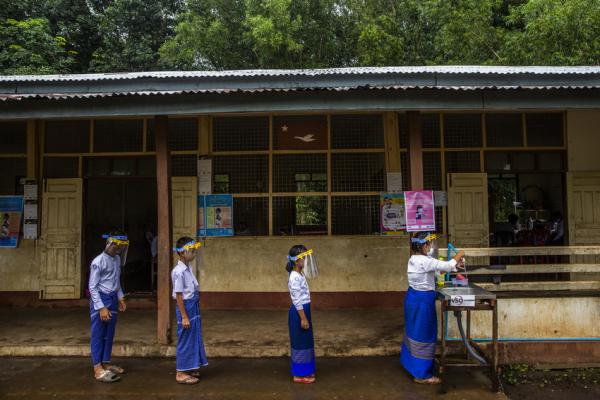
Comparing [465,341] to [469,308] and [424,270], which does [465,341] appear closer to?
[469,308]

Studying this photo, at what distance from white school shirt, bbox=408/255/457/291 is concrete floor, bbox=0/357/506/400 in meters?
0.97

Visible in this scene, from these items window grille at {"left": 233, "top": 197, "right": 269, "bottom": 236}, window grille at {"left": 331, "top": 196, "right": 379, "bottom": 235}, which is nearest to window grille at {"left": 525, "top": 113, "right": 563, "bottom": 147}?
window grille at {"left": 331, "top": 196, "right": 379, "bottom": 235}

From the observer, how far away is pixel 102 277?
461 cm

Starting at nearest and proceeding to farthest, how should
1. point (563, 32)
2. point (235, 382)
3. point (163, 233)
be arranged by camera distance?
point (235, 382) → point (163, 233) → point (563, 32)

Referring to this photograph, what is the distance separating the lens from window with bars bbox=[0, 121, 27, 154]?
746 centimetres

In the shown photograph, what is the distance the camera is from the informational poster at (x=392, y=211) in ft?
23.1

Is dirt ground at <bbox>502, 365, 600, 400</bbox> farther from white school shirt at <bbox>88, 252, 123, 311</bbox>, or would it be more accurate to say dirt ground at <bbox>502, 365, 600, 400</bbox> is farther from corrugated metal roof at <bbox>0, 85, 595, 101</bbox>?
white school shirt at <bbox>88, 252, 123, 311</bbox>

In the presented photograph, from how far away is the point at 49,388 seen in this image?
4.48m

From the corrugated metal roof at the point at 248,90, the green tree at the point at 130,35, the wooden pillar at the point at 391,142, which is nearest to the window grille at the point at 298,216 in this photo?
the wooden pillar at the point at 391,142

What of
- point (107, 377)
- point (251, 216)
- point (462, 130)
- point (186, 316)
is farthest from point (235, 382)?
point (462, 130)

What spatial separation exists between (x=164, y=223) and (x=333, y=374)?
8.35 feet

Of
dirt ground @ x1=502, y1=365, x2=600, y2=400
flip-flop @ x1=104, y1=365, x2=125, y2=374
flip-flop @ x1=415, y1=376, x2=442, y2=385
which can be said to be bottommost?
dirt ground @ x1=502, y1=365, x2=600, y2=400

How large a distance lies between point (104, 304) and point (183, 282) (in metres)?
0.87

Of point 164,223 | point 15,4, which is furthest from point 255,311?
point 15,4
